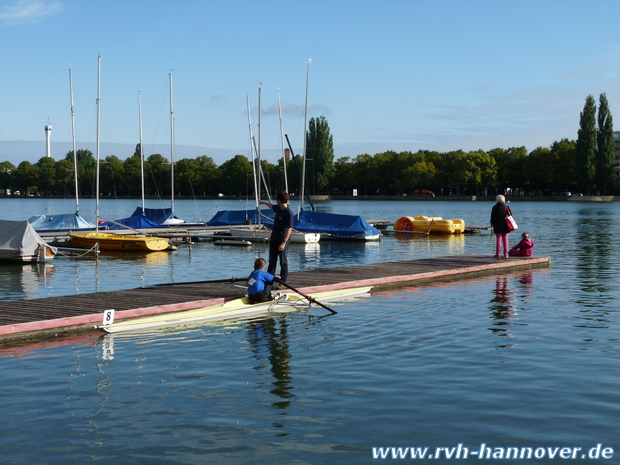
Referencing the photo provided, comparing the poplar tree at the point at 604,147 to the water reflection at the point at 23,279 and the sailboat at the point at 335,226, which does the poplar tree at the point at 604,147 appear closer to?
the sailboat at the point at 335,226

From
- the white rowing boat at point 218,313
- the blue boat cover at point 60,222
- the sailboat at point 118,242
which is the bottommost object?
the white rowing boat at point 218,313

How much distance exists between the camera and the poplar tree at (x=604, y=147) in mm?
140875

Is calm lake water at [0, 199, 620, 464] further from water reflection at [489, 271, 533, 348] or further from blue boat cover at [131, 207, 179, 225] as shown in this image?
blue boat cover at [131, 207, 179, 225]

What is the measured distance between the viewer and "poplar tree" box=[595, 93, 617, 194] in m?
141

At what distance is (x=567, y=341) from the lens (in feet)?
45.8

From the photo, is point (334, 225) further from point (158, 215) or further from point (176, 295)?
point (176, 295)

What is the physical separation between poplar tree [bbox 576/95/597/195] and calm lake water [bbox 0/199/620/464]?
133402 mm

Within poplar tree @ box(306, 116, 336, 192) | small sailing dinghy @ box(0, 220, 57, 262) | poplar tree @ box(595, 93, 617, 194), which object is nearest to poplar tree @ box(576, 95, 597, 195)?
poplar tree @ box(595, 93, 617, 194)

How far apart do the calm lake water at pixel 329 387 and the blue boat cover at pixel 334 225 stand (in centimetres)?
2809

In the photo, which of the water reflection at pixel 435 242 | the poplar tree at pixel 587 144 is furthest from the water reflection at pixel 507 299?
the poplar tree at pixel 587 144

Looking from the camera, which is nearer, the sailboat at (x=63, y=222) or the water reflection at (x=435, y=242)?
the water reflection at (x=435, y=242)

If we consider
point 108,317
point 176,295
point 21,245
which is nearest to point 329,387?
point 108,317

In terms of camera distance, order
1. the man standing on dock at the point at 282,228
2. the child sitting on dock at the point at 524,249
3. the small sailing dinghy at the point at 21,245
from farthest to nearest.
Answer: the small sailing dinghy at the point at 21,245
the child sitting on dock at the point at 524,249
the man standing on dock at the point at 282,228

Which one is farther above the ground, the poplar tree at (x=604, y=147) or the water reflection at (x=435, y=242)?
the poplar tree at (x=604, y=147)
